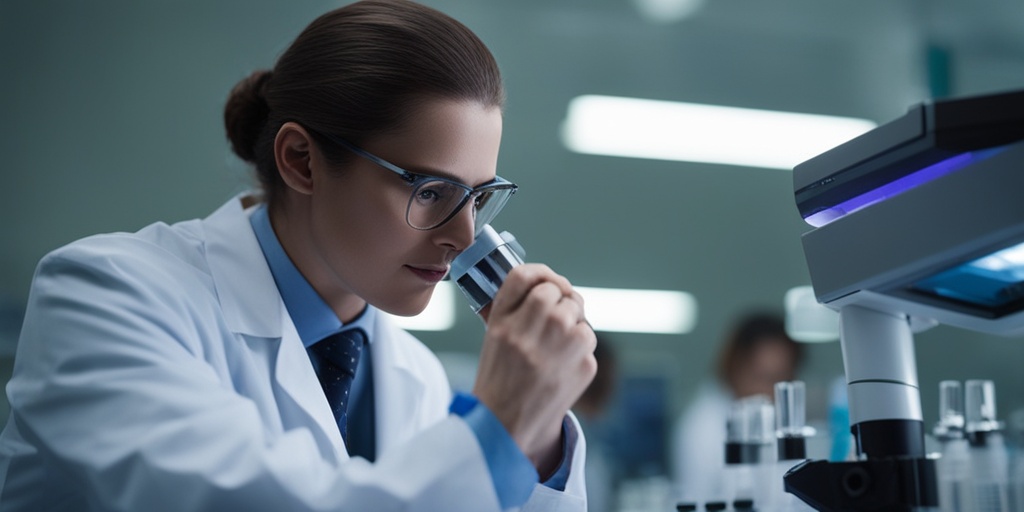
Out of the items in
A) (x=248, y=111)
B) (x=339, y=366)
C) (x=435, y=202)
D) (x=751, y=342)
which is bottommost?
(x=339, y=366)

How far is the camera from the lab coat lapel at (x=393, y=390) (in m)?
1.44

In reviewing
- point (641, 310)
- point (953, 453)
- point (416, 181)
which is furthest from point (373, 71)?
point (641, 310)

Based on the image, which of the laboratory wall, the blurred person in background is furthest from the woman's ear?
the blurred person in background

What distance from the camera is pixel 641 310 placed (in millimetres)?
3852

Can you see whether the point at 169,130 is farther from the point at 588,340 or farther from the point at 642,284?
the point at 588,340

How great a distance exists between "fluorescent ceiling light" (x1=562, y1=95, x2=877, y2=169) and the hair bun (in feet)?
7.63

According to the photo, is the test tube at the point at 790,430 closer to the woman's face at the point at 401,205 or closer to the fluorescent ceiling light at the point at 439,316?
the woman's face at the point at 401,205

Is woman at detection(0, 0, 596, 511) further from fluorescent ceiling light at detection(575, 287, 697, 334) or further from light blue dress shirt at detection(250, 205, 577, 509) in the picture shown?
fluorescent ceiling light at detection(575, 287, 697, 334)

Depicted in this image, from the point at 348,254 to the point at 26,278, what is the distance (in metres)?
2.35

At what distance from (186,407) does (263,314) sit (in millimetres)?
357

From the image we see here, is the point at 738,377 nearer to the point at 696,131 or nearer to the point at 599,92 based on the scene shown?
the point at 696,131

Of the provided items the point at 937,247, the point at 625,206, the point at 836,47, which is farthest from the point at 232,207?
the point at 836,47

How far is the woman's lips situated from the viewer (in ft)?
4.08

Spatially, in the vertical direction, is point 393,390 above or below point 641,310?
below
